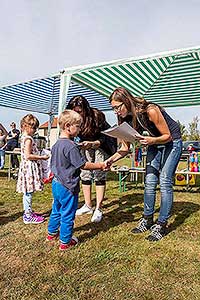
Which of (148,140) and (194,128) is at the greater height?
(194,128)

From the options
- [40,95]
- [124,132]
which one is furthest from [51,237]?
[40,95]

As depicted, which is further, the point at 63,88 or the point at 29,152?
the point at 63,88

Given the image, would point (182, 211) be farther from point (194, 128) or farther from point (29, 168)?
point (194, 128)

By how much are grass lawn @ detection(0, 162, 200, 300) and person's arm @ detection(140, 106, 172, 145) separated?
98 centimetres

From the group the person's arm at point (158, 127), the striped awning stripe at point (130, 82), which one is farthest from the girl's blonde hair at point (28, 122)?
the striped awning stripe at point (130, 82)

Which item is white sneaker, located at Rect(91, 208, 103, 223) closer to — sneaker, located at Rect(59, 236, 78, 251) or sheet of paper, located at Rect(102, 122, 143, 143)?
sneaker, located at Rect(59, 236, 78, 251)

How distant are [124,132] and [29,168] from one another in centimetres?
143

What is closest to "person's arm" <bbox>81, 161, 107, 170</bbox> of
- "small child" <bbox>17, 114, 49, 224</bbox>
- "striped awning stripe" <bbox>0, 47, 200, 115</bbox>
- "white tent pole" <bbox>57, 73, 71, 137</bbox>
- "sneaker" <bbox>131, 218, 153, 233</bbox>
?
"sneaker" <bbox>131, 218, 153, 233</bbox>

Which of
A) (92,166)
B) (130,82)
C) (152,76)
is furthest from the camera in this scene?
(130,82)

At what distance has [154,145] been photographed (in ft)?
10.2

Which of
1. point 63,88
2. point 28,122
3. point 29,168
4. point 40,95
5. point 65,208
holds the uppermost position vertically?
point 40,95

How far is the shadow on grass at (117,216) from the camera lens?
10.6 feet

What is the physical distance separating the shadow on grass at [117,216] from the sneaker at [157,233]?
0.53 meters

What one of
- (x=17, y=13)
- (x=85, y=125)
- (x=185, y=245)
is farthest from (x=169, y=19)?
(x=185, y=245)
